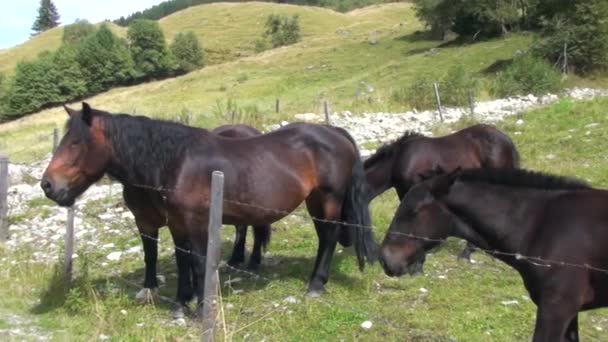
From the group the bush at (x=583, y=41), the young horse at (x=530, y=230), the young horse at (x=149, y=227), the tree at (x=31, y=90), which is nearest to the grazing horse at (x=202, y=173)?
the young horse at (x=149, y=227)

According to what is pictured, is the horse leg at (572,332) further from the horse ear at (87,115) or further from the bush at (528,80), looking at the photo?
the bush at (528,80)

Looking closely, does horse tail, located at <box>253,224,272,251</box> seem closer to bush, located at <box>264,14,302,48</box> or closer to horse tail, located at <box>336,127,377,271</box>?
horse tail, located at <box>336,127,377,271</box>

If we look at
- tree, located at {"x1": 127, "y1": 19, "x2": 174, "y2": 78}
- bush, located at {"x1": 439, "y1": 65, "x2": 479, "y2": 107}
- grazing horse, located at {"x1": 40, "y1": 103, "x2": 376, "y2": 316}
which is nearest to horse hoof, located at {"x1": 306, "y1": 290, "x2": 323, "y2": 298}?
grazing horse, located at {"x1": 40, "y1": 103, "x2": 376, "y2": 316}

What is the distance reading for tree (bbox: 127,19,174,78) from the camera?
2530 inches

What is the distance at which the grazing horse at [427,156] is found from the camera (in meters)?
8.13

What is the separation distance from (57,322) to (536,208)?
455 cm

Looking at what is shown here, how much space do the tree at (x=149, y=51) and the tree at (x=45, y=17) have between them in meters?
85.1

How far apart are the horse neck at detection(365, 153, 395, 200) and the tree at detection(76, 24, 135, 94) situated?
57.3 metres

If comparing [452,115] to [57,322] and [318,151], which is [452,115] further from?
[57,322]

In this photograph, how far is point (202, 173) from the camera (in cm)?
612

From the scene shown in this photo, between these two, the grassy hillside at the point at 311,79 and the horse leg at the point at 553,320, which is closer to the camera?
the horse leg at the point at 553,320

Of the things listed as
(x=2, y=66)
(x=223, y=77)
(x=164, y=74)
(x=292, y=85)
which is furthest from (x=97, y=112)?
(x=2, y=66)

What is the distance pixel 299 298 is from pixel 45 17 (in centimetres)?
15242

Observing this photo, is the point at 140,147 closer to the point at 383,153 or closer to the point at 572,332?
the point at 383,153
